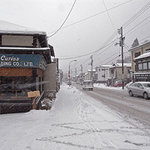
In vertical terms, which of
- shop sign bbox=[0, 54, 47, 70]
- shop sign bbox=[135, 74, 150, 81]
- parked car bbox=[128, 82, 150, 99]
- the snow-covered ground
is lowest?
the snow-covered ground

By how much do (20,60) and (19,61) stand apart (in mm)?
86

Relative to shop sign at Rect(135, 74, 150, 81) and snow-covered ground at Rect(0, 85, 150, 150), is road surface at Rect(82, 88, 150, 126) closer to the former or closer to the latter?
snow-covered ground at Rect(0, 85, 150, 150)

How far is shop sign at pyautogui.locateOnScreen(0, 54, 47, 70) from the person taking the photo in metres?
10.4

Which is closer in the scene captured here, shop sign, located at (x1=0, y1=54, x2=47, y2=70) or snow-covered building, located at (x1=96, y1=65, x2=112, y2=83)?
shop sign, located at (x1=0, y1=54, x2=47, y2=70)

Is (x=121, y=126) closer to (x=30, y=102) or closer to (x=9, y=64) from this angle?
(x=30, y=102)

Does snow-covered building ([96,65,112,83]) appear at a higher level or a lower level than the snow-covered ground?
higher

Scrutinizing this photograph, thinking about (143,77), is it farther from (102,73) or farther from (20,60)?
(102,73)

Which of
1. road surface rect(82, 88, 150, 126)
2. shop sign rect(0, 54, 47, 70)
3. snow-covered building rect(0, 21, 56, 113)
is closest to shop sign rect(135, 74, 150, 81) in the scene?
road surface rect(82, 88, 150, 126)

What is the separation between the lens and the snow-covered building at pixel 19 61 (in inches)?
411

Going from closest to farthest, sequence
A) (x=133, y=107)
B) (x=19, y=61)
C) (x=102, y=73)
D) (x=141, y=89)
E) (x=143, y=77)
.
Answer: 1. (x=19, y=61)
2. (x=133, y=107)
3. (x=141, y=89)
4. (x=143, y=77)
5. (x=102, y=73)

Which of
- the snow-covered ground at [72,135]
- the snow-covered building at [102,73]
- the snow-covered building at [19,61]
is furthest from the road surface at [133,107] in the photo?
the snow-covered building at [102,73]

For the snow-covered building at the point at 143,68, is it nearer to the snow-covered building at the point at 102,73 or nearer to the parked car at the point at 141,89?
the parked car at the point at 141,89

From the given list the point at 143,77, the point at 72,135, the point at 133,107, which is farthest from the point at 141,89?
the point at 143,77

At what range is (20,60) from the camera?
34.4ft
